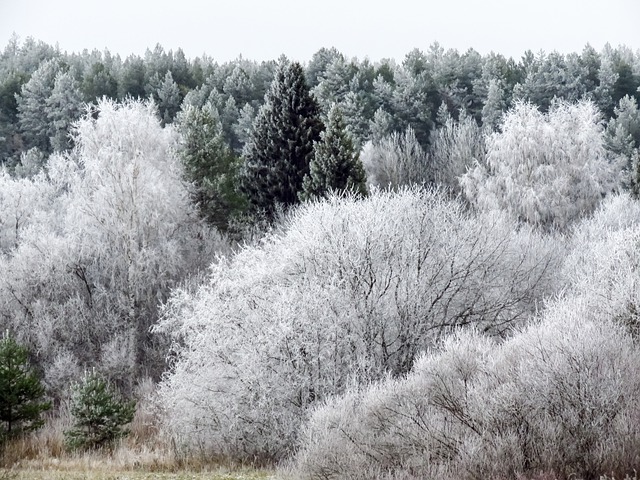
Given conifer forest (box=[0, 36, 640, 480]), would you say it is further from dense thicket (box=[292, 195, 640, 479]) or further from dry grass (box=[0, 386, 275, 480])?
dry grass (box=[0, 386, 275, 480])

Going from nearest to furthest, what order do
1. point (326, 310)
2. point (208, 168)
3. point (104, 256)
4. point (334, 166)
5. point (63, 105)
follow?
point (326, 310)
point (334, 166)
point (104, 256)
point (208, 168)
point (63, 105)

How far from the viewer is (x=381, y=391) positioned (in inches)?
695

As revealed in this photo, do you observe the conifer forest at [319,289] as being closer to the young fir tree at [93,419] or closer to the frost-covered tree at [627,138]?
the young fir tree at [93,419]

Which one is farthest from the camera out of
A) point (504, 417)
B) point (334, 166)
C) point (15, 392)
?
point (334, 166)

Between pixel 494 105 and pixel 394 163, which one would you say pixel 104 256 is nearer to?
pixel 394 163

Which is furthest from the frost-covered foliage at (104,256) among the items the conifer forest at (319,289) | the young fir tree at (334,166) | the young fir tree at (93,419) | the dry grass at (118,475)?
the dry grass at (118,475)

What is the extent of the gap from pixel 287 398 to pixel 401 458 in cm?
640

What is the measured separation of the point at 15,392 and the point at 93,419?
279 centimetres

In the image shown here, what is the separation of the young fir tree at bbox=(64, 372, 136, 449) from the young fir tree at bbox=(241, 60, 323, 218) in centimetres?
1456

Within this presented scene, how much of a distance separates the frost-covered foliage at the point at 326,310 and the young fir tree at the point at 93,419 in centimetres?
201

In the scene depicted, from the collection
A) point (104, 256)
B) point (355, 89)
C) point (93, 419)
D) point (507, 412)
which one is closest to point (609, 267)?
point (507, 412)

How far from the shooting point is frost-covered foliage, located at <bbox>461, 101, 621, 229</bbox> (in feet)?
120

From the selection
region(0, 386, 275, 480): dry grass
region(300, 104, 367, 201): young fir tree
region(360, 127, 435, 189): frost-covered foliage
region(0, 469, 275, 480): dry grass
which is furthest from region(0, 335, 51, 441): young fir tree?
region(360, 127, 435, 189): frost-covered foliage

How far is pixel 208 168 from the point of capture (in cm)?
3631
